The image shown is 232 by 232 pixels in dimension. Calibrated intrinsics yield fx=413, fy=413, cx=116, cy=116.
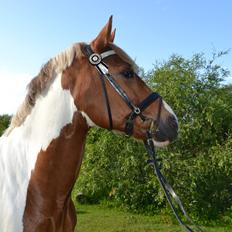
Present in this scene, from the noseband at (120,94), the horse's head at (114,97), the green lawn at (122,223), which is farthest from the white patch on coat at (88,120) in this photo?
→ the green lawn at (122,223)

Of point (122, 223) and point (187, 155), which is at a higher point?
point (187, 155)

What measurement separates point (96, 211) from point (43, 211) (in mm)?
9248

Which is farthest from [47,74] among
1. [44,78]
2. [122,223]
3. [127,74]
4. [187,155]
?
[187,155]

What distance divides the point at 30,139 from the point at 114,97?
0.66 m

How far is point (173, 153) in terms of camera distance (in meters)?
10.3

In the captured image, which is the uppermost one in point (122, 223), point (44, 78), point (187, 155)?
point (44, 78)

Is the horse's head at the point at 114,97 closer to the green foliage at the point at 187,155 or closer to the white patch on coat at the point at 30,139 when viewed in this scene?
the white patch on coat at the point at 30,139

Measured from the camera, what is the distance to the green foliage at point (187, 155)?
10266 mm

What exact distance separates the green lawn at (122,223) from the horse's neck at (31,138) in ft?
21.1

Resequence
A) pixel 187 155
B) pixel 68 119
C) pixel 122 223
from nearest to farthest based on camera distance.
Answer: pixel 68 119
pixel 122 223
pixel 187 155

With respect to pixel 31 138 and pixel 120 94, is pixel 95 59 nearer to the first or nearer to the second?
pixel 120 94

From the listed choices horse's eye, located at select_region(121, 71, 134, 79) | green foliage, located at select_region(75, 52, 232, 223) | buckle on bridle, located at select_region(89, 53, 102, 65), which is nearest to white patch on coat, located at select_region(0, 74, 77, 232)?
buckle on bridle, located at select_region(89, 53, 102, 65)

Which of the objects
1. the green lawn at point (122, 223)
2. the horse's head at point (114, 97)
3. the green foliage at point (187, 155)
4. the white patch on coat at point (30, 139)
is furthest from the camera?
the green foliage at point (187, 155)

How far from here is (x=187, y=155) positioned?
10.7 meters
